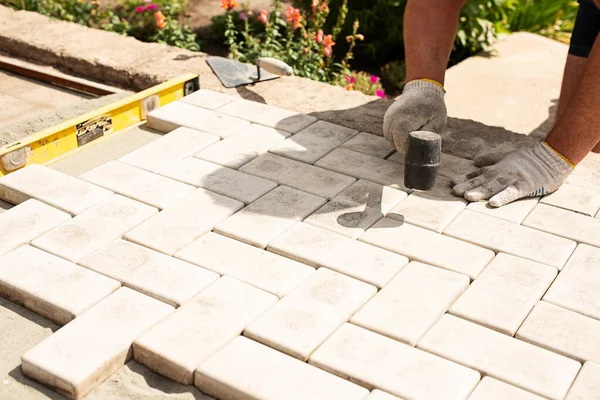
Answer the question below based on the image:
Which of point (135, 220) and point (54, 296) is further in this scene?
point (135, 220)

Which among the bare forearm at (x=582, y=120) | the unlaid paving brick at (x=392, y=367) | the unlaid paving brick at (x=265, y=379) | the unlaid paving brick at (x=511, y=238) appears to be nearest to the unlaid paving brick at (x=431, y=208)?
the unlaid paving brick at (x=511, y=238)

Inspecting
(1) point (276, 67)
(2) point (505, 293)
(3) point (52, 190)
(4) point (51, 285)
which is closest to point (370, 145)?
(1) point (276, 67)

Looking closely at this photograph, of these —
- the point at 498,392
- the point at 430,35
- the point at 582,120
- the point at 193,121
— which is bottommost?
the point at 498,392

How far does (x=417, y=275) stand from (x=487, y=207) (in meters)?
0.70

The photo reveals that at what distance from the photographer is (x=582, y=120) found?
3.50m

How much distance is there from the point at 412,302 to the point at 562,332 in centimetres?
54

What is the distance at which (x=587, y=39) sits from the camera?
14.6 ft

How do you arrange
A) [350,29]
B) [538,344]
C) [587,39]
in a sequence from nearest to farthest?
[538,344]
[587,39]
[350,29]

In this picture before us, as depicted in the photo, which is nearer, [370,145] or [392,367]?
[392,367]

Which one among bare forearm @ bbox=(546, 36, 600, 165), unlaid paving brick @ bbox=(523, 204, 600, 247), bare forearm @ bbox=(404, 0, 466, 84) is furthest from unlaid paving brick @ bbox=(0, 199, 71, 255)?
bare forearm @ bbox=(546, 36, 600, 165)

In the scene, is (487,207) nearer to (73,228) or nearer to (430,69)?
(430,69)

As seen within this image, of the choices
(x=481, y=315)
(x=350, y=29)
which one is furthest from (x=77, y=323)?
(x=350, y=29)

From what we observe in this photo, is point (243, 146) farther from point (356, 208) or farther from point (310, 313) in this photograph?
point (310, 313)

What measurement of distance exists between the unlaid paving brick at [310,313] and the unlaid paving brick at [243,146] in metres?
1.05
